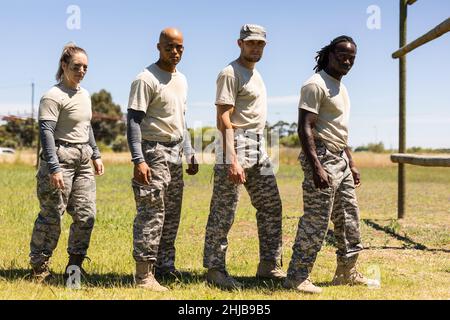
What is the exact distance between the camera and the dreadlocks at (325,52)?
193 inches

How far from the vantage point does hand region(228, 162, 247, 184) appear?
15.9 feet

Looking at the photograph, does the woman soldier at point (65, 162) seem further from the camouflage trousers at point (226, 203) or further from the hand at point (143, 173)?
the camouflage trousers at point (226, 203)

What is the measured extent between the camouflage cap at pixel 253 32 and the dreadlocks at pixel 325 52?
0.52 meters

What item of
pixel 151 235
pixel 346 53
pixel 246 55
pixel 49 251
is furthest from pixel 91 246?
pixel 346 53

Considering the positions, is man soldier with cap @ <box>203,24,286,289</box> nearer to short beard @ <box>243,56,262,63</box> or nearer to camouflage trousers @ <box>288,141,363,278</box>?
short beard @ <box>243,56,262,63</box>

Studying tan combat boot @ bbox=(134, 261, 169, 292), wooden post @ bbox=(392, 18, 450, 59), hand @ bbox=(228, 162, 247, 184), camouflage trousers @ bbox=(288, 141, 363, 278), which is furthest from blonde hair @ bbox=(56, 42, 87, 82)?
wooden post @ bbox=(392, 18, 450, 59)

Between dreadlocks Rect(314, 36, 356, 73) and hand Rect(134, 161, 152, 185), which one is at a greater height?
dreadlocks Rect(314, 36, 356, 73)

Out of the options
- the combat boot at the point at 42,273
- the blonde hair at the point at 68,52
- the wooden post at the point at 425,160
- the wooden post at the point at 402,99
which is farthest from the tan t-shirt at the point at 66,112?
the wooden post at the point at 402,99

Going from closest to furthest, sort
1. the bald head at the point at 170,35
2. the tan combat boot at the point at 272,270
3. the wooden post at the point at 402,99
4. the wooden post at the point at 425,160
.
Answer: the bald head at the point at 170,35, the tan combat boot at the point at 272,270, the wooden post at the point at 425,160, the wooden post at the point at 402,99

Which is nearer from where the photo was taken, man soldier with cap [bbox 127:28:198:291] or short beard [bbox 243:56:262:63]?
man soldier with cap [bbox 127:28:198:291]

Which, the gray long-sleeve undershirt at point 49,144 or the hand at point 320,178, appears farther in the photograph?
the gray long-sleeve undershirt at point 49,144

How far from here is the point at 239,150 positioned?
16.5ft

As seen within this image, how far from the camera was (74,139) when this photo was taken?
509 centimetres

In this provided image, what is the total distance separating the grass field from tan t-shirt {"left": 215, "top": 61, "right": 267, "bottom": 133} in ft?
4.34
